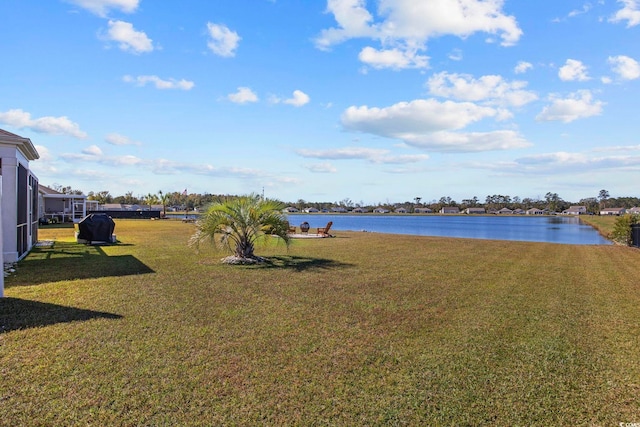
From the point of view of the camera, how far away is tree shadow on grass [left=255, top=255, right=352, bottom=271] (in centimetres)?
998

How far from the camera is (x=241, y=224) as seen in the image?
34.9 ft

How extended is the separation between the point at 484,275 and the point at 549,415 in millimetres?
6535

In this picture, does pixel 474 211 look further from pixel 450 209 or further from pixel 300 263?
pixel 300 263

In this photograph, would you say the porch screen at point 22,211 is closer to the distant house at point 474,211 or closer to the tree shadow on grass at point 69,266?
the tree shadow on grass at point 69,266

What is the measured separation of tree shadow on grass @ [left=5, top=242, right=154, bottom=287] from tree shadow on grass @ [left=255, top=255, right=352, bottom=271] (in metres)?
2.99

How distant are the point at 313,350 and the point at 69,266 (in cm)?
797

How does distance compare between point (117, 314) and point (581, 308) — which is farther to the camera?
point (581, 308)

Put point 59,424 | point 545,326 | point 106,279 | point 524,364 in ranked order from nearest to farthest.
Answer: point 59,424 < point 524,364 < point 545,326 < point 106,279

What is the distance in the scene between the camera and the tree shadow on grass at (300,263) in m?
9.98

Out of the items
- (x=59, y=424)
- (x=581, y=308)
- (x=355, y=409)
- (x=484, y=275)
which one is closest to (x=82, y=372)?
(x=59, y=424)

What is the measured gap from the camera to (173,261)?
10.6m

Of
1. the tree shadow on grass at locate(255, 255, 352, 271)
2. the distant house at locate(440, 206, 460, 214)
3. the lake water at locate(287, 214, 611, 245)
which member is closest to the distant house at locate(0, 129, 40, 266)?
the tree shadow on grass at locate(255, 255, 352, 271)

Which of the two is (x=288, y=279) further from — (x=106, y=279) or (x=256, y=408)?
(x=256, y=408)

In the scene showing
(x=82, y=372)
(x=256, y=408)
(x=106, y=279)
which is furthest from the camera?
(x=106, y=279)
